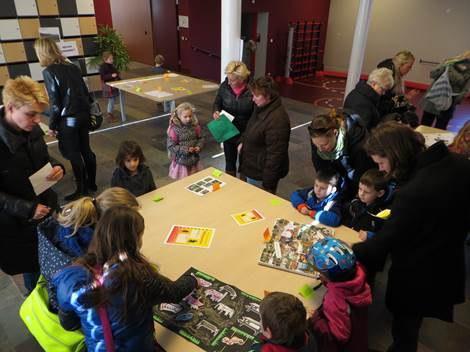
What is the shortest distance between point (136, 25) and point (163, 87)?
20.8 feet

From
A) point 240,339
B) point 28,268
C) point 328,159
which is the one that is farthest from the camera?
point 328,159

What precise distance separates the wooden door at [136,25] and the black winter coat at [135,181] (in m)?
9.02

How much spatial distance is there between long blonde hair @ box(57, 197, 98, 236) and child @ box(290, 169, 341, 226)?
1312 mm

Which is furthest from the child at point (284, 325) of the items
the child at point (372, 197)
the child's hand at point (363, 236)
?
the child at point (372, 197)

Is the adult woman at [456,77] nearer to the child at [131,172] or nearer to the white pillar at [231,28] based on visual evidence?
the white pillar at [231,28]

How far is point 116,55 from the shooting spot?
7.40 m

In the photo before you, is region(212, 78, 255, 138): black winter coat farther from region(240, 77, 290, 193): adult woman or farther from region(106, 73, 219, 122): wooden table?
region(106, 73, 219, 122): wooden table

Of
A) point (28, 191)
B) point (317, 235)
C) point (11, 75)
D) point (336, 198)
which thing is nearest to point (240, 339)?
point (317, 235)

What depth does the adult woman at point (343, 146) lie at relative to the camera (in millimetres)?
2283

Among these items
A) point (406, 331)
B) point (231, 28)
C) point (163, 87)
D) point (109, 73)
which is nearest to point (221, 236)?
point (406, 331)

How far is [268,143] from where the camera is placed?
276cm

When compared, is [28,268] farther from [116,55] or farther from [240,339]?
[116,55]

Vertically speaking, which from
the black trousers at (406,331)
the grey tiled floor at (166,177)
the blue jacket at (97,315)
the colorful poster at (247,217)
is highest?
the blue jacket at (97,315)

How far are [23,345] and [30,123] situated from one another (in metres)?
1.44
